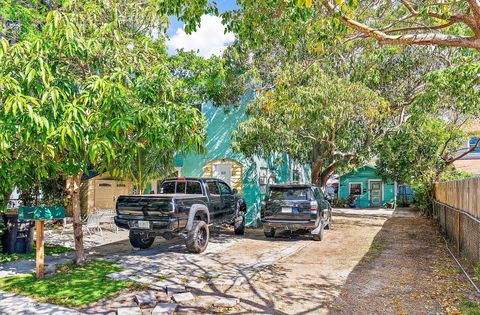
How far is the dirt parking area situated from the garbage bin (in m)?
2.56

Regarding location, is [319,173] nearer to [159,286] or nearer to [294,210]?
[294,210]

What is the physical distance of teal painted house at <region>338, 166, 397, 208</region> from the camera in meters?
32.0

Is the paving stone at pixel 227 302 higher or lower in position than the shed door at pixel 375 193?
lower

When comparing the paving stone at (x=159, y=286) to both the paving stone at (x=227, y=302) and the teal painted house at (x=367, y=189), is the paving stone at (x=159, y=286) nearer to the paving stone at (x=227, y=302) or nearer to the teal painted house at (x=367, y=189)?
the paving stone at (x=227, y=302)

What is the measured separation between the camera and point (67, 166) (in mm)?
7379

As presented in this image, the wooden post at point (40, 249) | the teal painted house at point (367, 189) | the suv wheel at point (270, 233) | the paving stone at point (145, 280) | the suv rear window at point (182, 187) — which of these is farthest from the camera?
the teal painted house at point (367, 189)

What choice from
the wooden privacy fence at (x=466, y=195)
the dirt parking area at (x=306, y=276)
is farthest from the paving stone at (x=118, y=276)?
the wooden privacy fence at (x=466, y=195)

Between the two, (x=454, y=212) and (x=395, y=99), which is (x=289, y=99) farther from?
(x=395, y=99)

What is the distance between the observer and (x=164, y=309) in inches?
223

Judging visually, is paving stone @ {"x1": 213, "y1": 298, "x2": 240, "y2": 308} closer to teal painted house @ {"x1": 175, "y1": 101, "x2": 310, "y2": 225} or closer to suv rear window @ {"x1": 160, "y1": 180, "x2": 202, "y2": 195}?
suv rear window @ {"x1": 160, "y1": 180, "x2": 202, "y2": 195}

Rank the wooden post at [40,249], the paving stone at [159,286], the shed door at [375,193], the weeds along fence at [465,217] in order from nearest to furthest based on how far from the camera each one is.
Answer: the paving stone at [159,286], the wooden post at [40,249], the weeds along fence at [465,217], the shed door at [375,193]

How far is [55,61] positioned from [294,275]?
6.37m

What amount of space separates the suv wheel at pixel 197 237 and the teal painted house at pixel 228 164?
596 centimetres

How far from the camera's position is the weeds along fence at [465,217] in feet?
25.3
